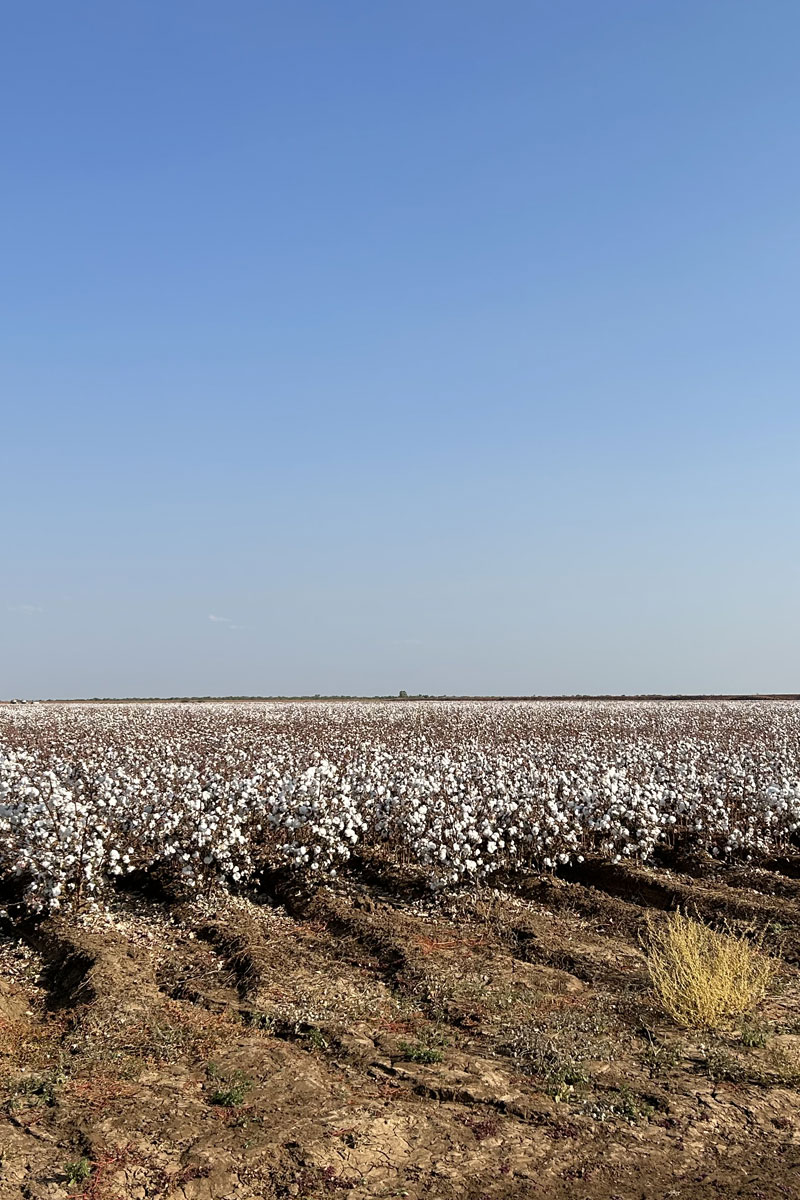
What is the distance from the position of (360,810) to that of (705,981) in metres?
6.74

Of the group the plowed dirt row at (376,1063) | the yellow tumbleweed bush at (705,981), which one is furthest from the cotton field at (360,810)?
the yellow tumbleweed bush at (705,981)

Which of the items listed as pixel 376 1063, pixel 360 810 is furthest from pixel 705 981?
pixel 360 810

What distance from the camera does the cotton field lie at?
443 inches

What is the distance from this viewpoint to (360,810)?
13273mm

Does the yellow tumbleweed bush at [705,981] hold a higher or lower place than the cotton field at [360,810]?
lower

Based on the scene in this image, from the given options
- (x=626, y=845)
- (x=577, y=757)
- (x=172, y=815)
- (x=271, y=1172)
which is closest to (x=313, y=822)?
(x=172, y=815)

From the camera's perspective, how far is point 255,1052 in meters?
6.68

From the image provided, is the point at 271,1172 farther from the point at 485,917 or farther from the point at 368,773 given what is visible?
the point at 368,773

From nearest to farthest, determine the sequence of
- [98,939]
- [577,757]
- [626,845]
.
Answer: [98,939]
[626,845]
[577,757]

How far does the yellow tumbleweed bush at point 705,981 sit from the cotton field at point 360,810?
3.42 m

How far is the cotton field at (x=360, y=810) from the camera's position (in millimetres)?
11242

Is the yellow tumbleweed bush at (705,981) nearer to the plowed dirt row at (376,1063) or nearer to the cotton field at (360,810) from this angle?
the plowed dirt row at (376,1063)

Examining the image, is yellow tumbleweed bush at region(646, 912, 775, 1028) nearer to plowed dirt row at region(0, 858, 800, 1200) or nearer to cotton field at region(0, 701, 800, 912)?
plowed dirt row at region(0, 858, 800, 1200)

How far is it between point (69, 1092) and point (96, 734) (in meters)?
20.3
